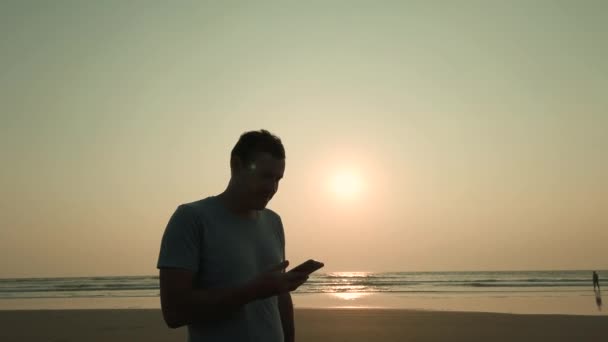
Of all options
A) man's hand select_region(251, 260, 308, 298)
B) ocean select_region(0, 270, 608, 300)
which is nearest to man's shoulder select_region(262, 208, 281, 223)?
man's hand select_region(251, 260, 308, 298)

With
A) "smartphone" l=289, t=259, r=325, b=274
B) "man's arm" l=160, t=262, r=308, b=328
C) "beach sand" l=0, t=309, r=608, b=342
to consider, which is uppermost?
"smartphone" l=289, t=259, r=325, b=274

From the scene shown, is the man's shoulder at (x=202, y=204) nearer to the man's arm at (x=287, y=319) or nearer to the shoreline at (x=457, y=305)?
the man's arm at (x=287, y=319)

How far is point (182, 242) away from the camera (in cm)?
204

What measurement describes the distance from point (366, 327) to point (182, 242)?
10.4 meters

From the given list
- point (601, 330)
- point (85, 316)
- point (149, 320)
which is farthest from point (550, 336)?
point (85, 316)

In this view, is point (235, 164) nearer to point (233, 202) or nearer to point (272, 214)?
point (233, 202)

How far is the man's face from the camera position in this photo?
220 cm

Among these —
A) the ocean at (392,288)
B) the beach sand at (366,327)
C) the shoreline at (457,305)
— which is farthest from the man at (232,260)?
the ocean at (392,288)

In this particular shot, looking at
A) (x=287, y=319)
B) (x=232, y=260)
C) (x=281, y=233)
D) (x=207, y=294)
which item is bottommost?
(x=287, y=319)

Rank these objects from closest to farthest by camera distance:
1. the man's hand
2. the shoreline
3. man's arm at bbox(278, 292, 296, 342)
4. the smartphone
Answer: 1. the man's hand
2. the smartphone
3. man's arm at bbox(278, 292, 296, 342)
4. the shoreline

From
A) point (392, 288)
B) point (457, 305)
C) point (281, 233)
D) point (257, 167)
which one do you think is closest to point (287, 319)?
point (281, 233)

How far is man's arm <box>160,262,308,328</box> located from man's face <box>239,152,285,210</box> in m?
0.34

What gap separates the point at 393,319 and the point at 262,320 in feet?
38.6

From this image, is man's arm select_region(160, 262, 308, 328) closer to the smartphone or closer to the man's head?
the smartphone
